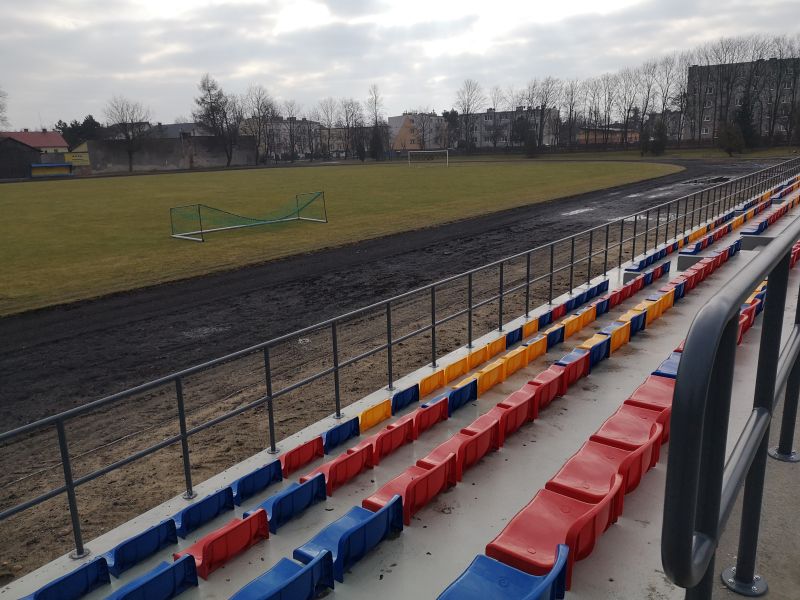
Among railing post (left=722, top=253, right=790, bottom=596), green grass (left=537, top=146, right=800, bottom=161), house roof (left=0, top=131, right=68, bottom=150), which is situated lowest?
railing post (left=722, top=253, right=790, bottom=596)

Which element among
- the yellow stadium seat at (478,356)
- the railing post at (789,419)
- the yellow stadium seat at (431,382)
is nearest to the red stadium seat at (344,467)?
the yellow stadium seat at (431,382)

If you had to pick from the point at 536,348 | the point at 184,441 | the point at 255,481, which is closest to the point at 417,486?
the point at 255,481

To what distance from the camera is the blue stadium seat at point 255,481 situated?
583 centimetres

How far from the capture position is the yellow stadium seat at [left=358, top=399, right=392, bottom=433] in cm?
728

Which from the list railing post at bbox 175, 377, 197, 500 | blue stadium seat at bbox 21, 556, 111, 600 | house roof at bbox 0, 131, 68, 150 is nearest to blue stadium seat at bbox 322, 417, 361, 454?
railing post at bbox 175, 377, 197, 500

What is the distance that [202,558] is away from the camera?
4664 mm

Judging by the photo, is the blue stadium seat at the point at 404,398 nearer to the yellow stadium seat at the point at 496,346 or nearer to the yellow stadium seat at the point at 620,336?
the yellow stadium seat at the point at 496,346

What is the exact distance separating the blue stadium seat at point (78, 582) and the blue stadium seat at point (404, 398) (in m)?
3.78

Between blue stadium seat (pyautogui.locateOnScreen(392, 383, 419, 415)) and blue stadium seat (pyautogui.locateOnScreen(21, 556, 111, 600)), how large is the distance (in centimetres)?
378

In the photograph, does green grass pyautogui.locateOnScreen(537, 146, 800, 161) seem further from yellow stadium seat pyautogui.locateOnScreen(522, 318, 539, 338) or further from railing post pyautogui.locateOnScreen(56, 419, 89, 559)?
railing post pyautogui.locateOnScreen(56, 419, 89, 559)

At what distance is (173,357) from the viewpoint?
11508mm

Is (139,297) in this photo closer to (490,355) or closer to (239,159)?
(490,355)

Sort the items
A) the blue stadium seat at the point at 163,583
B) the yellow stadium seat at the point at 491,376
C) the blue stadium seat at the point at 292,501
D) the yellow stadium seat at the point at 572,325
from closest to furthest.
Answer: the blue stadium seat at the point at 163,583 < the blue stadium seat at the point at 292,501 < the yellow stadium seat at the point at 491,376 < the yellow stadium seat at the point at 572,325

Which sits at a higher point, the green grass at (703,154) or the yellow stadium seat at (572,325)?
the green grass at (703,154)
